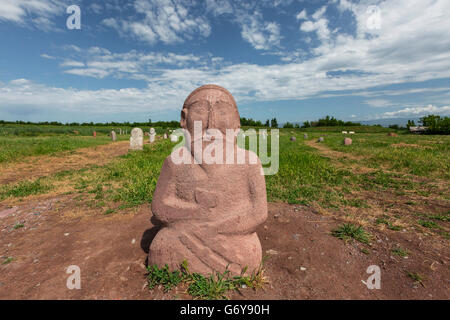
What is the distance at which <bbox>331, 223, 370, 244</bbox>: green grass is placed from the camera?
3646 mm

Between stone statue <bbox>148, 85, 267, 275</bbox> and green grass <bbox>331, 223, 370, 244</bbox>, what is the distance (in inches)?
72.1

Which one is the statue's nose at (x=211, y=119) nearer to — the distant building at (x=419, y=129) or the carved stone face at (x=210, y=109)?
the carved stone face at (x=210, y=109)

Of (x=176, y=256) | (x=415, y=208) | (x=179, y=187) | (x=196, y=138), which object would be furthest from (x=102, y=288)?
(x=415, y=208)

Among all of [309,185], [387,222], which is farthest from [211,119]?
[309,185]

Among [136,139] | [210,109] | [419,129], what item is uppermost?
[419,129]

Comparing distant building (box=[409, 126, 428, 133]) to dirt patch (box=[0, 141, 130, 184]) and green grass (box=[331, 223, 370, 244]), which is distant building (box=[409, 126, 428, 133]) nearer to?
green grass (box=[331, 223, 370, 244])

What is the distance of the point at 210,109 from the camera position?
8.79ft

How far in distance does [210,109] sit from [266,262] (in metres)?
2.24

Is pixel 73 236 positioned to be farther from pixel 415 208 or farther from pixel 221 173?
pixel 415 208

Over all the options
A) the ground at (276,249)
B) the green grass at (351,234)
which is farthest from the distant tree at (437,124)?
the green grass at (351,234)

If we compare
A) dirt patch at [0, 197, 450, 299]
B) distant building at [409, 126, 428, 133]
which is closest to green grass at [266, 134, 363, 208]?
dirt patch at [0, 197, 450, 299]

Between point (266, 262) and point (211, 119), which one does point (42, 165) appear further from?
point (266, 262)

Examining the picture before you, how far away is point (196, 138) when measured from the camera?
9.00ft

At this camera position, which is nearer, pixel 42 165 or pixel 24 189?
pixel 24 189
